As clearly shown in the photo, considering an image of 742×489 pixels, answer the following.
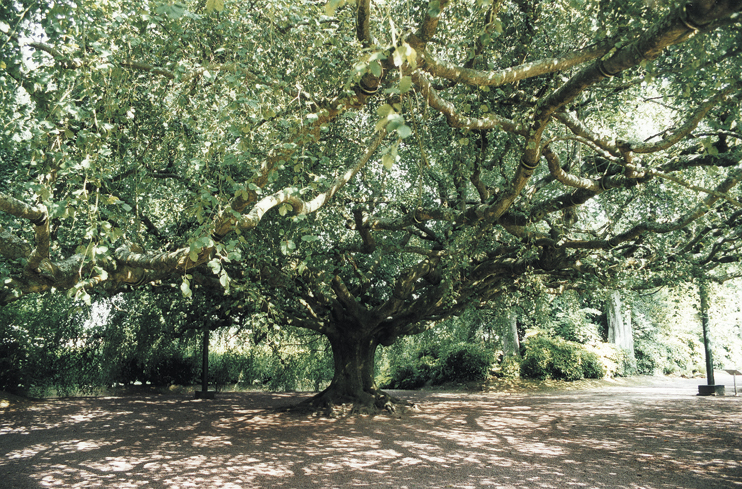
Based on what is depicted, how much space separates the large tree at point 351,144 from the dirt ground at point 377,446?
2.13 metres

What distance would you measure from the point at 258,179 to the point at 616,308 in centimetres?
2155

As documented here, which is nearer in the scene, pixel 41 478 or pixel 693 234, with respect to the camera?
pixel 41 478

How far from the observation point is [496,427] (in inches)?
344

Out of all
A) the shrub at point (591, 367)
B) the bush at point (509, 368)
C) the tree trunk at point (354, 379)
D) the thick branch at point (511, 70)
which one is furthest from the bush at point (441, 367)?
the thick branch at point (511, 70)

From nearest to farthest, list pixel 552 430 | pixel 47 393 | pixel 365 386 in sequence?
pixel 552 430
pixel 365 386
pixel 47 393

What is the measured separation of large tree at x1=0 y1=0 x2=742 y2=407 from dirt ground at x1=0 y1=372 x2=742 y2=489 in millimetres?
2129

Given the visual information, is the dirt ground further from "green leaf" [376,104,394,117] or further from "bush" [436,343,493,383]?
"bush" [436,343,493,383]

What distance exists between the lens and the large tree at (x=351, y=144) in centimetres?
373

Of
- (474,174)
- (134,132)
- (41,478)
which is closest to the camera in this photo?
(41,478)

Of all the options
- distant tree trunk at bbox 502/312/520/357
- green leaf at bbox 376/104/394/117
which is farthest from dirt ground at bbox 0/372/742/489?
distant tree trunk at bbox 502/312/520/357

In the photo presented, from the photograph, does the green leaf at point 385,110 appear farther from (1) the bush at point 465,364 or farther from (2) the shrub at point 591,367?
(2) the shrub at point 591,367

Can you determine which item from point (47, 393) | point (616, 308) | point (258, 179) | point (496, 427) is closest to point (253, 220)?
point (258, 179)

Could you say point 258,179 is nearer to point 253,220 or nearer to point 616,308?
point 253,220

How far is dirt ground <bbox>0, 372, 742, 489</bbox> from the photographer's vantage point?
5.30 metres
